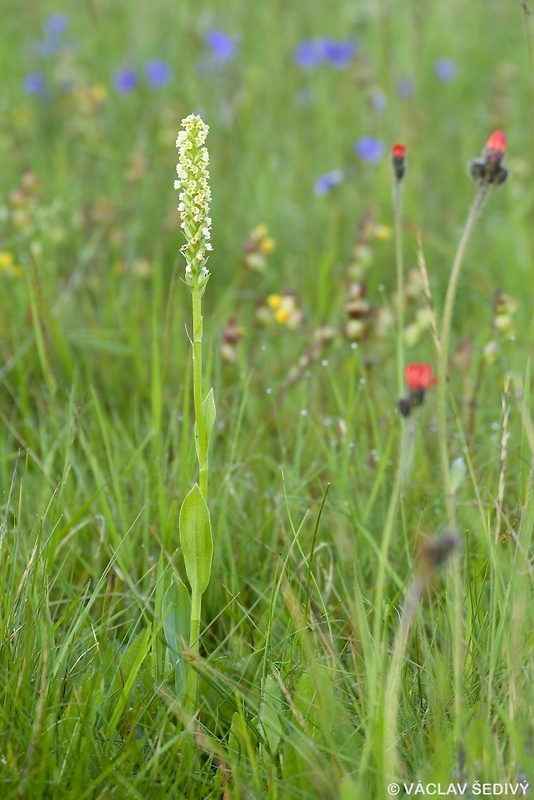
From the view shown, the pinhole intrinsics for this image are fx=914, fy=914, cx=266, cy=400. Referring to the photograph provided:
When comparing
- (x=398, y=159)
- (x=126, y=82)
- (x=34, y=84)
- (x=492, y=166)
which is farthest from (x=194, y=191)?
(x=34, y=84)

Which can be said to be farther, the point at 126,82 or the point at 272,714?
the point at 126,82

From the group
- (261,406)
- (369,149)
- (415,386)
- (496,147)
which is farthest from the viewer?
(369,149)

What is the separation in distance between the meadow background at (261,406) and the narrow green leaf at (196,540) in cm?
4

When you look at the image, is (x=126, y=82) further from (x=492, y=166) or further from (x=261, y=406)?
(x=492, y=166)

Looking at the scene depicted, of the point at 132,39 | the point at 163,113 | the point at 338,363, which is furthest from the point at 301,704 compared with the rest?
the point at 132,39

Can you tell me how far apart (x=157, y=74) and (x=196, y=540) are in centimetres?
302

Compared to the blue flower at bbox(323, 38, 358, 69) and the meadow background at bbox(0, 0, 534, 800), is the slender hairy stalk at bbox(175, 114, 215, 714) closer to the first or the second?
the meadow background at bbox(0, 0, 534, 800)

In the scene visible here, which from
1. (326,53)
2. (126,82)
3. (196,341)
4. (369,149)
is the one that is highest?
(326,53)

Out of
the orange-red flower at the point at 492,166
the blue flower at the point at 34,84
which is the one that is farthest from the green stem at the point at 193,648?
the blue flower at the point at 34,84

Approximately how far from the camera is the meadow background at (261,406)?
3.59 ft

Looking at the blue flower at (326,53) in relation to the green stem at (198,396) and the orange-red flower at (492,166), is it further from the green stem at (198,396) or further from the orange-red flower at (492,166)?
the green stem at (198,396)

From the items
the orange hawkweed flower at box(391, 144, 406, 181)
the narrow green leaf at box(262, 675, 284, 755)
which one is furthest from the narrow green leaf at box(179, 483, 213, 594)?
the orange hawkweed flower at box(391, 144, 406, 181)

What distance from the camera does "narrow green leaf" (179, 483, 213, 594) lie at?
1167 millimetres

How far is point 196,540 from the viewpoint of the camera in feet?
3.89
